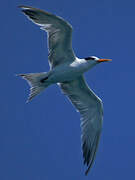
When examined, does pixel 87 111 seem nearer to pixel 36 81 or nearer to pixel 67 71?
pixel 67 71

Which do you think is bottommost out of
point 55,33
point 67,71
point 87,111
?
point 87,111

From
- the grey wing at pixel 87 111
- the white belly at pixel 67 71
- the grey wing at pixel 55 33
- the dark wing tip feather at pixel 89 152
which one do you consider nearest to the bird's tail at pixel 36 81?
the white belly at pixel 67 71

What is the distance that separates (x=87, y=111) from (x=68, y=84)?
97 centimetres

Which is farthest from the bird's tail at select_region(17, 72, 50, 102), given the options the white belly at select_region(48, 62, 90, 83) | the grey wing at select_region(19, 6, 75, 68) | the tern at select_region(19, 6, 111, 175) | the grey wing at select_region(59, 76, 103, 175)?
the grey wing at select_region(59, 76, 103, 175)

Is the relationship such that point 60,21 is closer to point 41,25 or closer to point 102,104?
point 41,25

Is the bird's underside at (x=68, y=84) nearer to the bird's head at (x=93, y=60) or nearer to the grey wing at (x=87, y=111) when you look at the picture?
the grey wing at (x=87, y=111)

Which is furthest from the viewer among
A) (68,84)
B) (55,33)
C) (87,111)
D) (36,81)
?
(87,111)

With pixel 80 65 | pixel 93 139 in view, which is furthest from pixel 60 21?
pixel 93 139

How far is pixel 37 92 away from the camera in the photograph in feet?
34.8

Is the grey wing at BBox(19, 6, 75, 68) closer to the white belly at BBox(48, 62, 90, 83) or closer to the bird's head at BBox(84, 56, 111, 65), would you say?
the white belly at BBox(48, 62, 90, 83)

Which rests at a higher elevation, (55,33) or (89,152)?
(55,33)

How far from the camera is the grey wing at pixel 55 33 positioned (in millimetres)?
9562

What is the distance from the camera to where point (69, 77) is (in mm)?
10641

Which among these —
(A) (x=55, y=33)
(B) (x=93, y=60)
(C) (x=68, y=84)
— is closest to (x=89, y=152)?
(C) (x=68, y=84)
